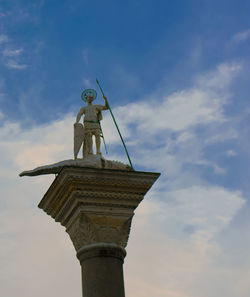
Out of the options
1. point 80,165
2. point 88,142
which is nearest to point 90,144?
point 88,142

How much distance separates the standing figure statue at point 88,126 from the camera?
48.0 ft

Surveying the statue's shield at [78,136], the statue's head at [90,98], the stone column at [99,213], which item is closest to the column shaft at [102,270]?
the stone column at [99,213]

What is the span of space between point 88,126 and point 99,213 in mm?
3094

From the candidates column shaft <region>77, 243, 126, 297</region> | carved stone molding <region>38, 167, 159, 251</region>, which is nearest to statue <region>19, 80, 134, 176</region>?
carved stone molding <region>38, 167, 159, 251</region>

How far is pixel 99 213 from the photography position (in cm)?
1283

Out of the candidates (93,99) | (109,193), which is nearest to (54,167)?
(109,193)

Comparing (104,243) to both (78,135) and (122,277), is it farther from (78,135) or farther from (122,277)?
(78,135)

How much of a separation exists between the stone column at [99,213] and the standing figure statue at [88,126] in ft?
5.10

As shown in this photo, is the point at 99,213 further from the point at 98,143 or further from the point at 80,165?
the point at 98,143

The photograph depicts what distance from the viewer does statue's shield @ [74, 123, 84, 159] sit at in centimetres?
1444

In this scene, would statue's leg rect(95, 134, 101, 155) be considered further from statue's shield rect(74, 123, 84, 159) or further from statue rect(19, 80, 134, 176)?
statue's shield rect(74, 123, 84, 159)

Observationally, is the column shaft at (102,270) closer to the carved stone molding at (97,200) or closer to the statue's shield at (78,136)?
the carved stone molding at (97,200)

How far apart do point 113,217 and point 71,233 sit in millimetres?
1106

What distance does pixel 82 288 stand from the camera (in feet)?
40.3
